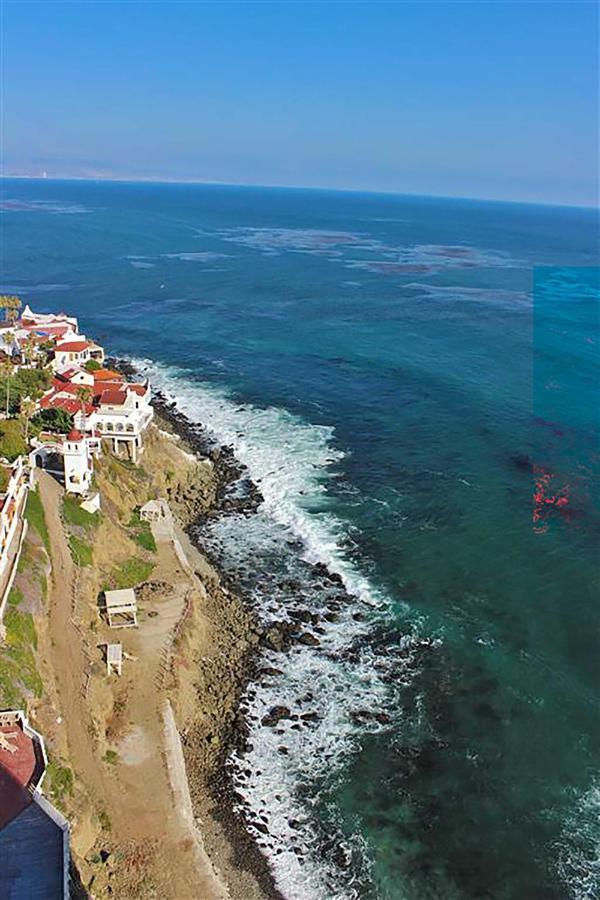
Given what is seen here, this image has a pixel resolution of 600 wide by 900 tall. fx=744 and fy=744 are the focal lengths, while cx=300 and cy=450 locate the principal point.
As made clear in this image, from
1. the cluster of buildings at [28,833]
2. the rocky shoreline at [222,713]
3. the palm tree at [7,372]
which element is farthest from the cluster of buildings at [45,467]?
the rocky shoreline at [222,713]

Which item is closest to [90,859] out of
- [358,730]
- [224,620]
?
[358,730]

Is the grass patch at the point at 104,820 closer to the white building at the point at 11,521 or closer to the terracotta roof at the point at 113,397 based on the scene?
the white building at the point at 11,521

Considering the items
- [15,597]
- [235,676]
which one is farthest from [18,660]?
[235,676]

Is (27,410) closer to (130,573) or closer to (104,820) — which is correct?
(130,573)

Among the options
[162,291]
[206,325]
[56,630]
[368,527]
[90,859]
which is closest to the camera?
[90,859]

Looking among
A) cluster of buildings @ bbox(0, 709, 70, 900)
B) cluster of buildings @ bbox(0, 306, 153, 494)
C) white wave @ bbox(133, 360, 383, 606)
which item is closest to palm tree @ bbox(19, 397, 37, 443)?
cluster of buildings @ bbox(0, 306, 153, 494)

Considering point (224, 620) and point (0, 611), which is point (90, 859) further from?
point (224, 620)
